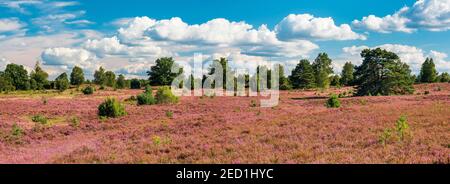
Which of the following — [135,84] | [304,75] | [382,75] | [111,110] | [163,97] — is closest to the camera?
[111,110]

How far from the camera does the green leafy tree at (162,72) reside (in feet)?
376

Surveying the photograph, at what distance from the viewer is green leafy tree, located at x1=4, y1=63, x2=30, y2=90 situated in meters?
106

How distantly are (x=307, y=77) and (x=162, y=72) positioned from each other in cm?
4280

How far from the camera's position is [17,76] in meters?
108

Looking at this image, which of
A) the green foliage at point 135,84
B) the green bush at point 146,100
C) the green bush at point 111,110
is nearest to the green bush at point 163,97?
the green bush at point 146,100

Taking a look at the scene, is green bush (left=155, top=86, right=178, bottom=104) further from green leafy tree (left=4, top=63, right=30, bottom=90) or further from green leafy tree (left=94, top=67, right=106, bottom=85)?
green leafy tree (left=94, top=67, right=106, bottom=85)

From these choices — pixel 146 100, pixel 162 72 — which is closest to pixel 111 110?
pixel 146 100

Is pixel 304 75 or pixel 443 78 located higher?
pixel 304 75

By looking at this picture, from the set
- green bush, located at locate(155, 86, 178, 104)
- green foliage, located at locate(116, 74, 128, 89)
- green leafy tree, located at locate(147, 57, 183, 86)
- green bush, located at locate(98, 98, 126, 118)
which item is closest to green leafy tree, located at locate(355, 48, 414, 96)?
green bush, located at locate(155, 86, 178, 104)

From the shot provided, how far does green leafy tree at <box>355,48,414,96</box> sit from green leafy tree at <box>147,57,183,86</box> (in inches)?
2510

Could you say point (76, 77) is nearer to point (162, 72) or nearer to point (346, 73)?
point (162, 72)

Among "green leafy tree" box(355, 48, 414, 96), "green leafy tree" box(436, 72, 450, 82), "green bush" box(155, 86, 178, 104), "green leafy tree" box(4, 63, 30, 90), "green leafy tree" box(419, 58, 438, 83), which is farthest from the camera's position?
"green leafy tree" box(4, 63, 30, 90)
